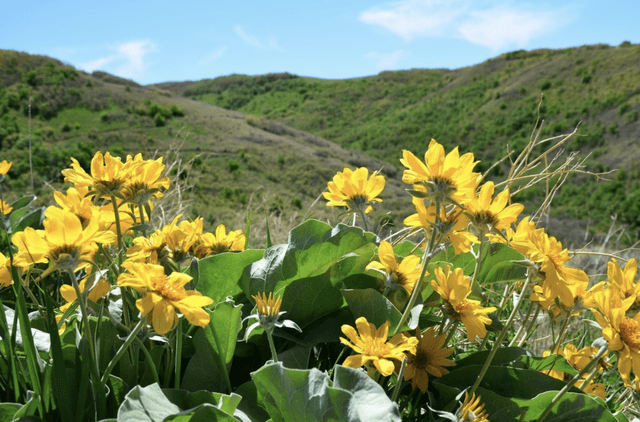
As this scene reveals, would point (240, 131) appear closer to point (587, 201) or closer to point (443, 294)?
point (587, 201)

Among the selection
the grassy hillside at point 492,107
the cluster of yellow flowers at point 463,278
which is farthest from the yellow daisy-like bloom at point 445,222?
the grassy hillside at point 492,107

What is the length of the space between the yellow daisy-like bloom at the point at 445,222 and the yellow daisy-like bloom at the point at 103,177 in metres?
0.58

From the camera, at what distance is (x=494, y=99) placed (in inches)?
1178

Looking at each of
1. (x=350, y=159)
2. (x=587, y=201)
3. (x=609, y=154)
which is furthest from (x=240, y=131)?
(x=609, y=154)

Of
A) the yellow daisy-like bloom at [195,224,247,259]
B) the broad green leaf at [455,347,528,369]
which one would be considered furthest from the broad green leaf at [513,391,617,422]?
the yellow daisy-like bloom at [195,224,247,259]

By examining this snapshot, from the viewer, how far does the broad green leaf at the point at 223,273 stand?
1.09 m

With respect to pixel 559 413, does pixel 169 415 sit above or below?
above

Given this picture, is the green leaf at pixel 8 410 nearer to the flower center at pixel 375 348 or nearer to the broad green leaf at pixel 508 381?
the flower center at pixel 375 348

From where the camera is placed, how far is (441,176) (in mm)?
813

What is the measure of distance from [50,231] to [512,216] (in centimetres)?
80

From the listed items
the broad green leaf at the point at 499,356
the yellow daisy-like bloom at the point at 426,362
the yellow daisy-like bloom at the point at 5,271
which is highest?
the yellow daisy-like bloom at the point at 5,271

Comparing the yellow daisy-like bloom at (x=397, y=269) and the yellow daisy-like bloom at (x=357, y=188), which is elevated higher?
the yellow daisy-like bloom at (x=357, y=188)

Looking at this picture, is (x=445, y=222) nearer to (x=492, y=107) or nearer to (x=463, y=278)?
(x=463, y=278)

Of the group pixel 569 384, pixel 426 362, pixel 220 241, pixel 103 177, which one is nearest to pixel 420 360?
pixel 426 362
